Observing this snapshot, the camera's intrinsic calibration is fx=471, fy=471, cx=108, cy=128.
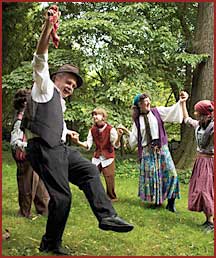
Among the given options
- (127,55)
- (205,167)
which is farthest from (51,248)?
(127,55)

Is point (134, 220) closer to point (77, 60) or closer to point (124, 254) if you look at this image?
point (124, 254)

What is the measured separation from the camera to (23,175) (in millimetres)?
5301

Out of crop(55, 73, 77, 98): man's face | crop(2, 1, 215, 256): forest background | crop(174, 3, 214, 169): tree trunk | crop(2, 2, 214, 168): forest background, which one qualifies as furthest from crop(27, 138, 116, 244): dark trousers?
crop(174, 3, 214, 169): tree trunk

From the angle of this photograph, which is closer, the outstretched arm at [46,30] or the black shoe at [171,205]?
the outstretched arm at [46,30]

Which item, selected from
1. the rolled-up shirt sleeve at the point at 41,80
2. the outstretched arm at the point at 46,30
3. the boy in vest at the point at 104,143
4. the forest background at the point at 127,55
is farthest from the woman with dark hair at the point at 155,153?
the forest background at the point at 127,55

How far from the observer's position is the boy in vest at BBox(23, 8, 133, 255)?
3.59 m

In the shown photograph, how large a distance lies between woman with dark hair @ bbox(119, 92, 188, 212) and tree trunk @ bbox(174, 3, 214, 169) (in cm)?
442

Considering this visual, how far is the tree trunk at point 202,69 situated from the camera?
1020 centimetres

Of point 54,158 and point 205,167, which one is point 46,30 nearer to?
point 54,158

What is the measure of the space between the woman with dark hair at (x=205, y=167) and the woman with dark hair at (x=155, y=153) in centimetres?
71

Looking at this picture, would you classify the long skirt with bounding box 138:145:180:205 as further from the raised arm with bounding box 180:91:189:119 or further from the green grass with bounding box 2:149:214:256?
the raised arm with bounding box 180:91:189:119

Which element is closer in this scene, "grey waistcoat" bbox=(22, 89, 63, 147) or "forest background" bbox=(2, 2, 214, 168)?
"grey waistcoat" bbox=(22, 89, 63, 147)

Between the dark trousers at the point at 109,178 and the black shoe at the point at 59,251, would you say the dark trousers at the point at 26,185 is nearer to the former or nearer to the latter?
the black shoe at the point at 59,251

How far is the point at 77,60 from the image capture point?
9.80 metres
